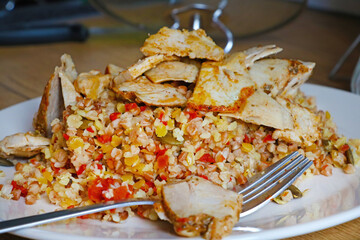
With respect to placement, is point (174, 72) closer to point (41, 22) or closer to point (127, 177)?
point (127, 177)

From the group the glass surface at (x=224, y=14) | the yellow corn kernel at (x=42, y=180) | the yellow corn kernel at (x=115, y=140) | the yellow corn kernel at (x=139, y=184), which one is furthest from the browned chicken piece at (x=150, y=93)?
the glass surface at (x=224, y=14)

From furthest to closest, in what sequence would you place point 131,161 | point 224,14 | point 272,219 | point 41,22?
1. point 41,22
2. point 224,14
3. point 131,161
4. point 272,219

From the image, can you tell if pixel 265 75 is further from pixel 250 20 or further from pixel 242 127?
pixel 250 20

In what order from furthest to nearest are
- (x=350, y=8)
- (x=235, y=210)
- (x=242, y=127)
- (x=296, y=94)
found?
(x=350, y=8), (x=296, y=94), (x=242, y=127), (x=235, y=210)

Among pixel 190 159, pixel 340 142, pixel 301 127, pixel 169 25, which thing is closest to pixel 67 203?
pixel 190 159

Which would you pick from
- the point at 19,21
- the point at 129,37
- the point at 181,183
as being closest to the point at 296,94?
the point at 181,183

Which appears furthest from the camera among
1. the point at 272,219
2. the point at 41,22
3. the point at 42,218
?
the point at 41,22

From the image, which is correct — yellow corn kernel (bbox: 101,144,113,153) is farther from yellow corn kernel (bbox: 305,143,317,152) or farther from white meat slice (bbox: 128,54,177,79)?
yellow corn kernel (bbox: 305,143,317,152)
